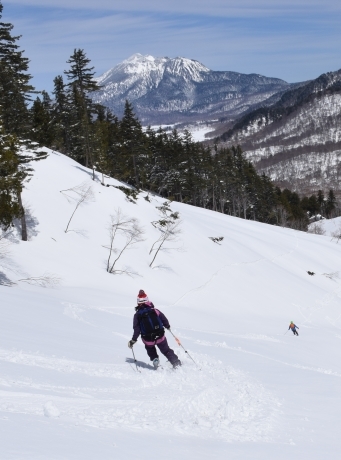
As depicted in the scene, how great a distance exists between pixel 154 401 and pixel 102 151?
41.3m

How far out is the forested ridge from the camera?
27828 mm

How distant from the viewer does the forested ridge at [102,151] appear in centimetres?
2783

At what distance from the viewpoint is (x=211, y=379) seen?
10180mm

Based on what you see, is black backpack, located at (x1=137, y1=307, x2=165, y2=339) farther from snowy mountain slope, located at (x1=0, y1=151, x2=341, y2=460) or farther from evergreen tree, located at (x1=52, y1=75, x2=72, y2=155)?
evergreen tree, located at (x1=52, y1=75, x2=72, y2=155)

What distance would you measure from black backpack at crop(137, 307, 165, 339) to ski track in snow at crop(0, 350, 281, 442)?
99 cm

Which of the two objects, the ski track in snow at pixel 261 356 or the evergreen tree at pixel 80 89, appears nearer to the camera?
the ski track in snow at pixel 261 356

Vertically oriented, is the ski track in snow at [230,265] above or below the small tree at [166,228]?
below

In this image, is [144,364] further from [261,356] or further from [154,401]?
[261,356]

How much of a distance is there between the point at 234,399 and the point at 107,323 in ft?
→ 32.4

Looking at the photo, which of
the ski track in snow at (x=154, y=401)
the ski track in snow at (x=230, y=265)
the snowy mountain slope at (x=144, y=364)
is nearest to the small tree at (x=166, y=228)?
the snowy mountain slope at (x=144, y=364)

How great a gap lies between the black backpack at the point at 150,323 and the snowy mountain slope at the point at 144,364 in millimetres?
872

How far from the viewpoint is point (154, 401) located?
26.7ft

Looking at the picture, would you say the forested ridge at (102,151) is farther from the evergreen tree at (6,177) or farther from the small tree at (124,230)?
the small tree at (124,230)

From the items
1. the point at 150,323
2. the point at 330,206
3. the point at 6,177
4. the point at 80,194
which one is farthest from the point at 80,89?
the point at 330,206
